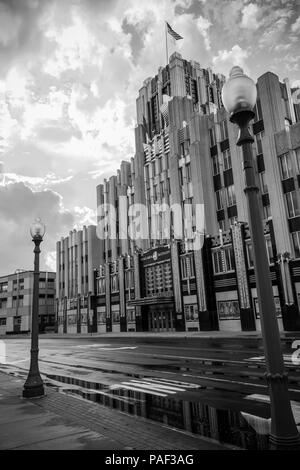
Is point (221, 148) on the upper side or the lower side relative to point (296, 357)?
upper

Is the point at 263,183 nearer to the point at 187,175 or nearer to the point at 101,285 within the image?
the point at 187,175

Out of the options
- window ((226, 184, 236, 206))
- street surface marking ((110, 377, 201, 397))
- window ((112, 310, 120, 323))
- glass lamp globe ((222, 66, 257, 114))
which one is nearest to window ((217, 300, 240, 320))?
window ((226, 184, 236, 206))

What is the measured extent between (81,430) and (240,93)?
20.5ft

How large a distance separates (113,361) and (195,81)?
5187cm

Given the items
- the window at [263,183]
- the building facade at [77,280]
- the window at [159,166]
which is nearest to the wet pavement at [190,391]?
the window at [263,183]

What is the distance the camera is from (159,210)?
50.4m

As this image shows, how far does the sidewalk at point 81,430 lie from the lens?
5355 millimetres

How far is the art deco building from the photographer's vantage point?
3366 cm

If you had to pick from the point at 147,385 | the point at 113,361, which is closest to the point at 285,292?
the point at 113,361

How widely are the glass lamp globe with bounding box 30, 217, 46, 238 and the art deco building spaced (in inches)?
994

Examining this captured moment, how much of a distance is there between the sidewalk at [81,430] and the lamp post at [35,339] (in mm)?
752

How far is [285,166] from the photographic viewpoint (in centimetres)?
3431

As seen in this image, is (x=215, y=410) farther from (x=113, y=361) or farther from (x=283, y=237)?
(x=283, y=237)

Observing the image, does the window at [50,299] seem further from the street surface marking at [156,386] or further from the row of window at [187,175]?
the street surface marking at [156,386]
